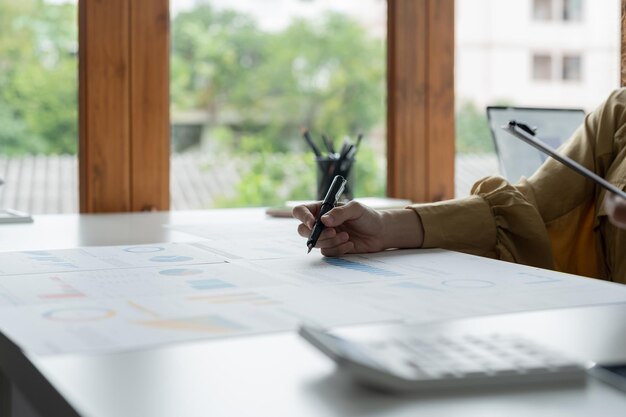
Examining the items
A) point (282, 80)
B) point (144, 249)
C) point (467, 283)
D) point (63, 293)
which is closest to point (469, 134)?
point (144, 249)

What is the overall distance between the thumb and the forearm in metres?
0.06

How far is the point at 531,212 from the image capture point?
1.44m

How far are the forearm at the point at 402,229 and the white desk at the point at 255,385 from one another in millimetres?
530

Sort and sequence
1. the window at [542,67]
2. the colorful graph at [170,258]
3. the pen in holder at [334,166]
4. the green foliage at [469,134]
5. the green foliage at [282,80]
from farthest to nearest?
the green foliage at [282,80]
the window at [542,67]
the green foliage at [469,134]
the pen in holder at [334,166]
the colorful graph at [170,258]

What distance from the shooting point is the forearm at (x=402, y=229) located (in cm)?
132

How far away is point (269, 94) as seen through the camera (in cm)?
762

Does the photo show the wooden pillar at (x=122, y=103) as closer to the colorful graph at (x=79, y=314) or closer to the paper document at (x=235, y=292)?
the paper document at (x=235, y=292)

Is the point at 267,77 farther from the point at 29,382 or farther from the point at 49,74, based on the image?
the point at 29,382

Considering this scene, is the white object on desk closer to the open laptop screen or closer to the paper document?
the paper document

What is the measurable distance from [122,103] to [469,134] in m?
1.26

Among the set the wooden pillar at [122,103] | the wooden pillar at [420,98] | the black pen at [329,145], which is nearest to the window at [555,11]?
the wooden pillar at [420,98]

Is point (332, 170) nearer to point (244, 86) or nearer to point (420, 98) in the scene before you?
point (420, 98)

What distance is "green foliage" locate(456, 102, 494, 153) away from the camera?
2.82 m

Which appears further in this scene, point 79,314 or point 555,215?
point 555,215
